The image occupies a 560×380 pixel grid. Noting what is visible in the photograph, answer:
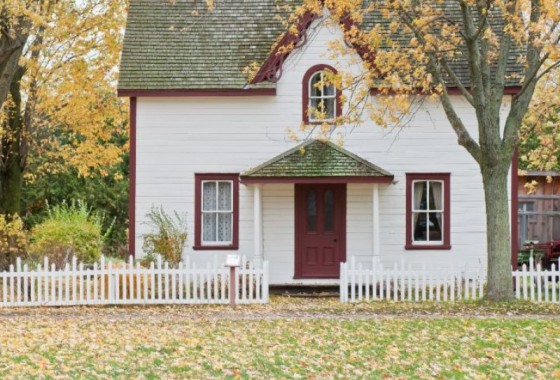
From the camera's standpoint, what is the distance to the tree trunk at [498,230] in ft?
61.6

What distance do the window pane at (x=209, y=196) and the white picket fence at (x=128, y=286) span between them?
325cm

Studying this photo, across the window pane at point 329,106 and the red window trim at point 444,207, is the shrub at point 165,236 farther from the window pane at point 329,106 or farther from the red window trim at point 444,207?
the red window trim at point 444,207

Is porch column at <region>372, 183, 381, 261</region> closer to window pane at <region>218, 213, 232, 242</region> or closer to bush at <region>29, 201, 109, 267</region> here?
window pane at <region>218, 213, 232, 242</region>

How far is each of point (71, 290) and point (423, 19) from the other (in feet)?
33.4

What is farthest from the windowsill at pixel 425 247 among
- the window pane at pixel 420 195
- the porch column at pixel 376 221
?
the porch column at pixel 376 221

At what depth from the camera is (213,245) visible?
76.5ft

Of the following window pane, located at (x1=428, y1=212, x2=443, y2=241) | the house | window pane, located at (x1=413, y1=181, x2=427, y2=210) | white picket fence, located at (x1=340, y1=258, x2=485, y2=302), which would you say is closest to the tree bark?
the house

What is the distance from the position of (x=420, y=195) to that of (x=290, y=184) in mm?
3405

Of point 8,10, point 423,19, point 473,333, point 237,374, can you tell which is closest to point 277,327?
point 473,333

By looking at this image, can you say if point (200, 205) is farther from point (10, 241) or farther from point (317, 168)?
point (10, 241)

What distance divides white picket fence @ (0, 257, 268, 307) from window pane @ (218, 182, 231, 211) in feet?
10.6

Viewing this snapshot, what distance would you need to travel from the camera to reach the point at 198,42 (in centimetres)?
2422

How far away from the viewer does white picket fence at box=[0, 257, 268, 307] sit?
64.1 feet

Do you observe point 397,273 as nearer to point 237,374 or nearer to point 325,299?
point 325,299
